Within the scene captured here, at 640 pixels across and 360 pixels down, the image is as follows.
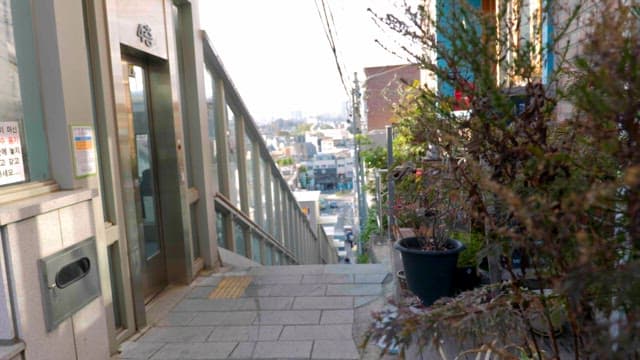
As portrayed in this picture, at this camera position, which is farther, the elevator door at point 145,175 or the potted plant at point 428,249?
the elevator door at point 145,175

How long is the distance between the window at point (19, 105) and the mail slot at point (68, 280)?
43 cm

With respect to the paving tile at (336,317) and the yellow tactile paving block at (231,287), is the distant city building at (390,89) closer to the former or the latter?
the paving tile at (336,317)

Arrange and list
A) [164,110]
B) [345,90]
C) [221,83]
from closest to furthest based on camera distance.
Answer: [164,110] → [221,83] → [345,90]

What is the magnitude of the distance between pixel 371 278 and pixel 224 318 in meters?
1.42

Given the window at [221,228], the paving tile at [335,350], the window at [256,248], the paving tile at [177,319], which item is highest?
the window at [221,228]

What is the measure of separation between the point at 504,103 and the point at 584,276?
0.50 meters

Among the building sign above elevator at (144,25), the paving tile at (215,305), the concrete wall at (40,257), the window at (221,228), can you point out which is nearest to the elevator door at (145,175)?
the building sign above elevator at (144,25)

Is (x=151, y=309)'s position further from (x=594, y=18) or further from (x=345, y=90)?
(x=345, y=90)

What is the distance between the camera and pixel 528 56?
1.33 m

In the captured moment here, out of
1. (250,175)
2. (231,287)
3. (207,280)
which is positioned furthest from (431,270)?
(250,175)

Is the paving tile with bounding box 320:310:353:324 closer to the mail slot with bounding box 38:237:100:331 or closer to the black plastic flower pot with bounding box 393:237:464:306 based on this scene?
the black plastic flower pot with bounding box 393:237:464:306

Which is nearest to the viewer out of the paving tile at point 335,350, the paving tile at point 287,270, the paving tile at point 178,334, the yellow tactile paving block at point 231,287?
the paving tile at point 335,350

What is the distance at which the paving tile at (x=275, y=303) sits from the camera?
3.67 metres

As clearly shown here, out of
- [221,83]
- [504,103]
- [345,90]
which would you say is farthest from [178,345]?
[345,90]
